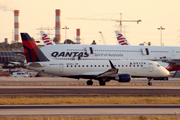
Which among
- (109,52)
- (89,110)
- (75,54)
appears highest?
(109,52)

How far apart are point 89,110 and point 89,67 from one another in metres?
27.6

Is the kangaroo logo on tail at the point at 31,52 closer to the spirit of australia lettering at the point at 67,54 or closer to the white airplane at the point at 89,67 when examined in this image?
the white airplane at the point at 89,67

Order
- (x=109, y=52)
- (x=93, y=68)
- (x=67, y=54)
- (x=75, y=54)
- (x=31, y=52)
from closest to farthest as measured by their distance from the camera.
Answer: (x=31, y=52) < (x=93, y=68) < (x=67, y=54) < (x=75, y=54) < (x=109, y=52)

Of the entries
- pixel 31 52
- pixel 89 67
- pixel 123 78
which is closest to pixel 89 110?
pixel 123 78

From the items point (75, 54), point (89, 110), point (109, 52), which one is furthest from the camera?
point (109, 52)

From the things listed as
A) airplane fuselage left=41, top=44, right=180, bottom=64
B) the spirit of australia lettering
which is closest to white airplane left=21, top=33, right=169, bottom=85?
airplane fuselage left=41, top=44, right=180, bottom=64

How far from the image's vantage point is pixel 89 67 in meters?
49.8

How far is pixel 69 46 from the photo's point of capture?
74625mm

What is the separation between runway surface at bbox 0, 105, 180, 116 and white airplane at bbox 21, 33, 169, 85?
78.3 feet

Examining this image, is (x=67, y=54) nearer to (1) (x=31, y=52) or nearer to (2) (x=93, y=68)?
(2) (x=93, y=68)

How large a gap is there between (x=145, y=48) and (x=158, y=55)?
131 inches

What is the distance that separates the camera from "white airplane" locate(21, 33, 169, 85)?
48188mm

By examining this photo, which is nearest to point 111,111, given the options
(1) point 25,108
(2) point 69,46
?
(1) point 25,108

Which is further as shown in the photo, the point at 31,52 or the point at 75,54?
the point at 75,54
